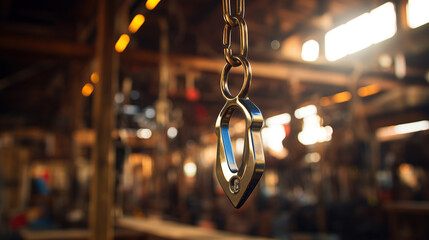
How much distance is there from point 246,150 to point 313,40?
20.6ft

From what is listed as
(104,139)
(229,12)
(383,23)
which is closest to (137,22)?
(104,139)

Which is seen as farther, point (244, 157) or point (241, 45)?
point (241, 45)

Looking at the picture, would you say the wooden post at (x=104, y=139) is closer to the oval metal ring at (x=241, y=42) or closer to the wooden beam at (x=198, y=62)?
the wooden beam at (x=198, y=62)

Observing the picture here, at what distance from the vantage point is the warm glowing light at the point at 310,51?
6.68 metres

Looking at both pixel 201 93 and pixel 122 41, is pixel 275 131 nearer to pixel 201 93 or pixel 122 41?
pixel 201 93

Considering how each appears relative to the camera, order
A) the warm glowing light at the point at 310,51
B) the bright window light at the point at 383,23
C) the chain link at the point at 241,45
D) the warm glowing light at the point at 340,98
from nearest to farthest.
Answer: the chain link at the point at 241,45 → the bright window light at the point at 383,23 → the warm glowing light at the point at 310,51 → the warm glowing light at the point at 340,98

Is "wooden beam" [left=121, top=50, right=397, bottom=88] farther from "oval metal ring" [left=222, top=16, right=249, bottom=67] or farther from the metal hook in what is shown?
the metal hook

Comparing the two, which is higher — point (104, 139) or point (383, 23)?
point (383, 23)

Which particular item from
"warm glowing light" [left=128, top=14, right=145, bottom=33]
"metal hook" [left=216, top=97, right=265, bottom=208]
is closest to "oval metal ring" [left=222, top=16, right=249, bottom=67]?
"metal hook" [left=216, top=97, right=265, bottom=208]

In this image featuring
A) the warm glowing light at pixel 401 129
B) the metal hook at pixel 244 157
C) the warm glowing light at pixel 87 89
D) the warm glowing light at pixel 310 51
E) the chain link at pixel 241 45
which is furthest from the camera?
the warm glowing light at pixel 401 129

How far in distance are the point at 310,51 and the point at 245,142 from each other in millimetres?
6337

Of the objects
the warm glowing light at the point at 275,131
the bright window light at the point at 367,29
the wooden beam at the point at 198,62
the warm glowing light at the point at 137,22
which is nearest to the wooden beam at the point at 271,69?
the wooden beam at the point at 198,62

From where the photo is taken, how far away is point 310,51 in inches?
268

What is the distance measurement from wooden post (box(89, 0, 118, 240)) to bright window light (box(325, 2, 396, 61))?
339cm
